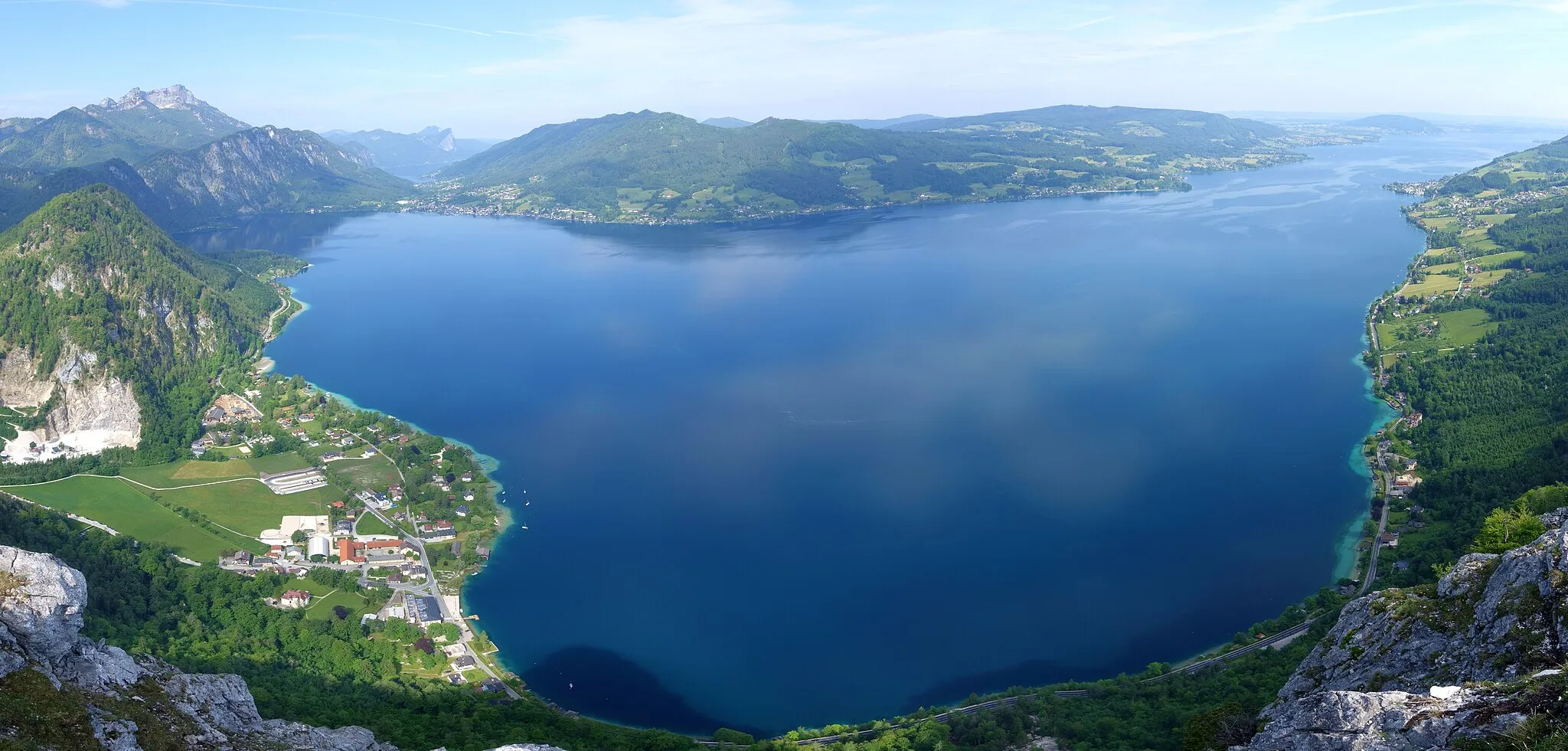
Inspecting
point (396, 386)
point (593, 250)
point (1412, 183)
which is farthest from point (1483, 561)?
point (1412, 183)

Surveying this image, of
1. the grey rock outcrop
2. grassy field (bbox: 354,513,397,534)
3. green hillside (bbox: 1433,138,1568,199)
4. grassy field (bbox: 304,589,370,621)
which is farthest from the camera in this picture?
green hillside (bbox: 1433,138,1568,199)

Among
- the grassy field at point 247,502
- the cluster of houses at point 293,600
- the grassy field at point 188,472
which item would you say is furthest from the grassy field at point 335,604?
the grassy field at point 188,472

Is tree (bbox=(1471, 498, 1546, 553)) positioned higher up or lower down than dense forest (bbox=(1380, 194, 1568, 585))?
higher up

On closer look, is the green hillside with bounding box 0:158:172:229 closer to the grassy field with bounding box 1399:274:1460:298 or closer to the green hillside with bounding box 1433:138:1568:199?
the grassy field with bounding box 1399:274:1460:298

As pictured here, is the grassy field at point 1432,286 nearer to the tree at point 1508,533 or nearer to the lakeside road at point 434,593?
the tree at point 1508,533

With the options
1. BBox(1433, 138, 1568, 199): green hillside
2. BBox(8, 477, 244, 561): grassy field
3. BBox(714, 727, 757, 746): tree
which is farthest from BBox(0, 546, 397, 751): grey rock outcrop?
BBox(1433, 138, 1568, 199): green hillside

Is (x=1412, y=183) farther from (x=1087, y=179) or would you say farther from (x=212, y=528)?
(x=212, y=528)
